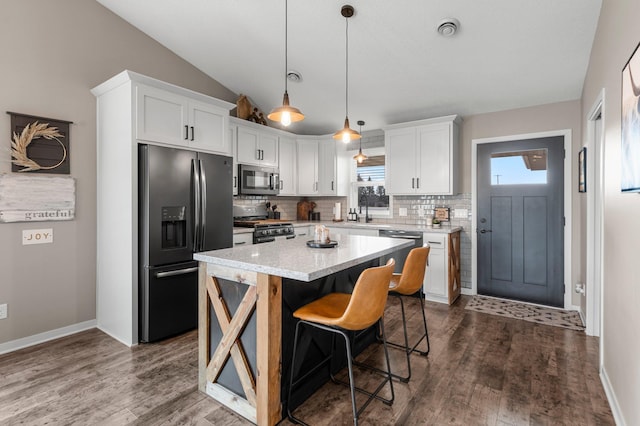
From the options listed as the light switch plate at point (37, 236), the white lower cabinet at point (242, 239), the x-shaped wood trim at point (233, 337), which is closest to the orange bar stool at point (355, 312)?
the x-shaped wood trim at point (233, 337)

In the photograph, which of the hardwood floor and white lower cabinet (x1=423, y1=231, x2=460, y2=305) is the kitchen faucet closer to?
white lower cabinet (x1=423, y1=231, x2=460, y2=305)

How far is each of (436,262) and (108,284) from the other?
145 inches

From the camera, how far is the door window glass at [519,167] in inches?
160

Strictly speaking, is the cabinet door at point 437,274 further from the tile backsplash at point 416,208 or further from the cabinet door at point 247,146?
the cabinet door at point 247,146

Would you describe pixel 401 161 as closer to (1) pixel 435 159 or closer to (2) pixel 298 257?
(1) pixel 435 159

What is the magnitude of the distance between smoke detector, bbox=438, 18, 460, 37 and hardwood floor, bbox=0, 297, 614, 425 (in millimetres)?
2790

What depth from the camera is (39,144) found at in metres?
2.97

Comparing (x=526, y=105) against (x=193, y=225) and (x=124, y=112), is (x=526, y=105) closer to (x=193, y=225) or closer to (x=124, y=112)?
(x=193, y=225)

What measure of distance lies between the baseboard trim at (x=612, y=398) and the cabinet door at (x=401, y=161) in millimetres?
2824

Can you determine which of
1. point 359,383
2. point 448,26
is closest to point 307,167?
point 448,26

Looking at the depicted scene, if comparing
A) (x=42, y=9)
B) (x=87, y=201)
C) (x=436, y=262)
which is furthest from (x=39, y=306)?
(x=436, y=262)

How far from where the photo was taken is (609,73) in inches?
89.1

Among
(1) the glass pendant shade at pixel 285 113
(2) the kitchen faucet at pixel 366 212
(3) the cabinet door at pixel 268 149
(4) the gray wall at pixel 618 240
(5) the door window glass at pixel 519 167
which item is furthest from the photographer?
(2) the kitchen faucet at pixel 366 212

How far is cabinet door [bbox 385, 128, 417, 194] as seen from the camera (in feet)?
15.3
